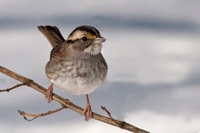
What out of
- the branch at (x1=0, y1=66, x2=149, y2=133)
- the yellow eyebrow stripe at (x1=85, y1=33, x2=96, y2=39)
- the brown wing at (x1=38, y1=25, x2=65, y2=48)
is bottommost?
the branch at (x1=0, y1=66, x2=149, y2=133)

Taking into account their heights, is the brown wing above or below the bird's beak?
above

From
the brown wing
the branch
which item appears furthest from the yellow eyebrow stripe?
the brown wing

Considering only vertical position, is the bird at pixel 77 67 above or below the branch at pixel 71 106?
above

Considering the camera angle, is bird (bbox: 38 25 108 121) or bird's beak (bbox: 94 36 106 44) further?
bird (bbox: 38 25 108 121)

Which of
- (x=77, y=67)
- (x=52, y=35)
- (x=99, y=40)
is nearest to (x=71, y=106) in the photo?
(x=99, y=40)

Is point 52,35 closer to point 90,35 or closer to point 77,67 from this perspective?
point 77,67

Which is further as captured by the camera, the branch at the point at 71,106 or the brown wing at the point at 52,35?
the brown wing at the point at 52,35

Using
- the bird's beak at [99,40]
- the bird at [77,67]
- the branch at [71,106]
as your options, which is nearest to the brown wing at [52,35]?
the bird at [77,67]

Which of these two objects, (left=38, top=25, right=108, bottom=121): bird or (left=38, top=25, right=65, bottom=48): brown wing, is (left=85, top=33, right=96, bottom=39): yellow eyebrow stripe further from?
(left=38, top=25, right=65, bottom=48): brown wing

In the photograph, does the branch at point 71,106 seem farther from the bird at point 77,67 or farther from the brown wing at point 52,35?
the brown wing at point 52,35

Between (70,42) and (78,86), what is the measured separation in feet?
1.18

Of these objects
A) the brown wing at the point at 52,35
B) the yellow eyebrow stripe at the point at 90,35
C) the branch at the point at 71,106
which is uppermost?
the brown wing at the point at 52,35

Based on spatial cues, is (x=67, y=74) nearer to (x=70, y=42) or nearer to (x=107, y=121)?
(x=70, y=42)

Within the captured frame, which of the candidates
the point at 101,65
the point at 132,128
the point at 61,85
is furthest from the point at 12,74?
the point at 101,65
